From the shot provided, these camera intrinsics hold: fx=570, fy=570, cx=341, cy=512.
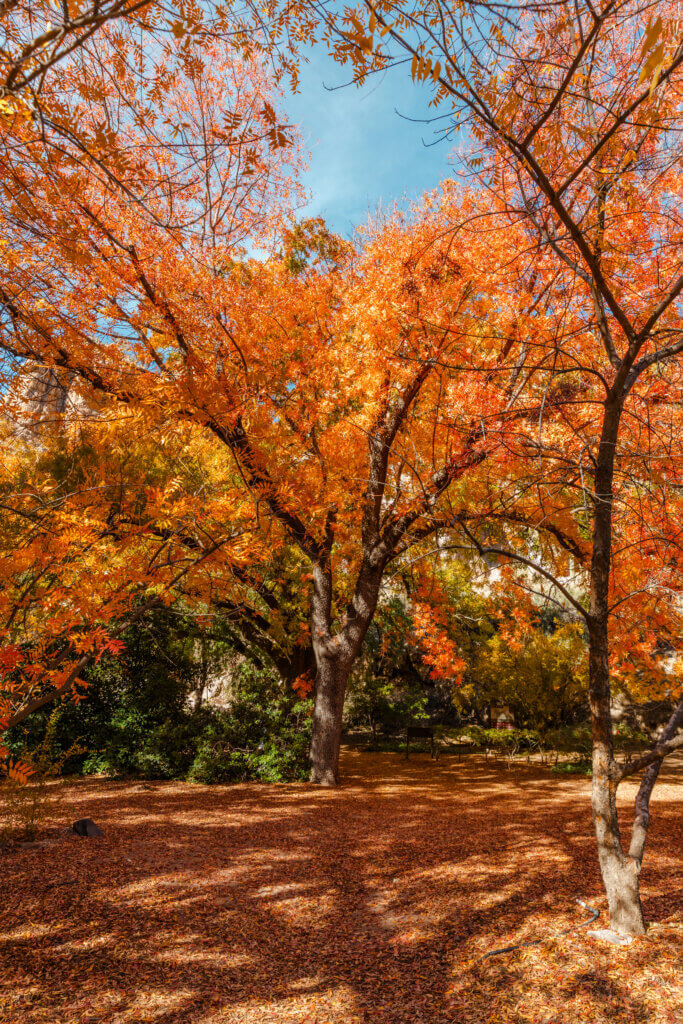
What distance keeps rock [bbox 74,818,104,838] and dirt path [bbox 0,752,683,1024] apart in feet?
0.41

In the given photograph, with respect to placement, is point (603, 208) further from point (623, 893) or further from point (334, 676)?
point (334, 676)

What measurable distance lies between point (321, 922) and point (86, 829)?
3.10 metres

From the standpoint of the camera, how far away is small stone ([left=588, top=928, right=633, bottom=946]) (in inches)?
136

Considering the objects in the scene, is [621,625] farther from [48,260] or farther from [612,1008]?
[48,260]

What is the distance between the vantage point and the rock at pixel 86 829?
5863 millimetres

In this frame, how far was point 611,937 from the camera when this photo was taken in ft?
11.5

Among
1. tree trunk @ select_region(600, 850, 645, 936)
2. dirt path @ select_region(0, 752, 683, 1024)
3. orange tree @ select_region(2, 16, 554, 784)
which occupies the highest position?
orange tree @ select_region(2, 16, 554, 784)

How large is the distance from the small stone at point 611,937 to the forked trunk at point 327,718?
19.5 ft

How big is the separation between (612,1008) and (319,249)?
478 inches

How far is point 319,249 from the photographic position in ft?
38.9

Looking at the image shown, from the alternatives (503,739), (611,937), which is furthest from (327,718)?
(503,739)

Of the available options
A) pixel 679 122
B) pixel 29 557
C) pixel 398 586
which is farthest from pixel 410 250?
pixel 398 586

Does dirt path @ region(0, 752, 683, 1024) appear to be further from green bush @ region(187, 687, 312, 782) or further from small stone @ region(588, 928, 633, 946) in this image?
green bush @ region(187, 687, 312, 782)

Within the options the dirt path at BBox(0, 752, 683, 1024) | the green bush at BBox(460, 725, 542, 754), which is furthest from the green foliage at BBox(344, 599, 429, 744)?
the dirt path at BBox(0, 752, 683, 1024)
